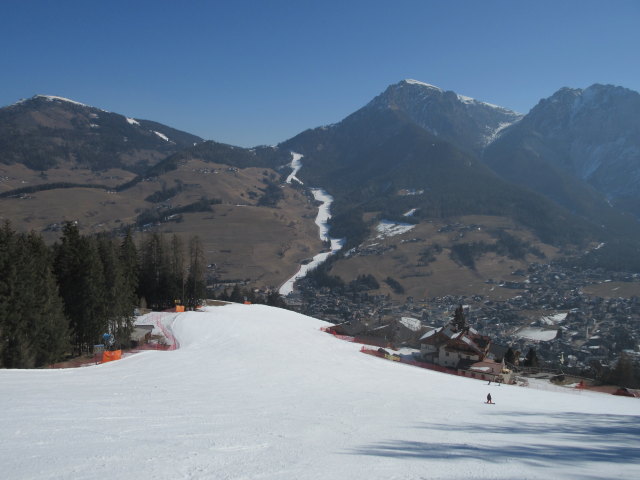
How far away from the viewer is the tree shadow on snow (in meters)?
10.5

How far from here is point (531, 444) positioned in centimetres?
1221

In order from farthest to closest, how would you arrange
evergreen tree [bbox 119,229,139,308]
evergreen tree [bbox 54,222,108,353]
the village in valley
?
the village in valley < evergreen tree [bbox 119,229,139,308] < evergreen tree [bbox 54,222,108,353]

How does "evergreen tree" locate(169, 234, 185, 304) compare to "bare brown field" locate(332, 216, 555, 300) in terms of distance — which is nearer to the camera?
"evergreen tree" locate(169, 234, 185, 304)

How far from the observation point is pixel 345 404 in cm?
1906

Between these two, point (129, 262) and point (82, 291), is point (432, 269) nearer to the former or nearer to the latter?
point (129, 262)

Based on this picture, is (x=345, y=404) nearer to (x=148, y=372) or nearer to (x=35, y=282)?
(x=148, y=372)

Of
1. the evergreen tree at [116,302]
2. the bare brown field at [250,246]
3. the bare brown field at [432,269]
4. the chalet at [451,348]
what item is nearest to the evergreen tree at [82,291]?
the evergreen tree at [116,302]

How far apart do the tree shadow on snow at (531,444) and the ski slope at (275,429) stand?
4 cm

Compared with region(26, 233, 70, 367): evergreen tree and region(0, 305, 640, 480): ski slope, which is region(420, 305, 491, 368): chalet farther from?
region(26, 233, 70, 367): evergreen tree

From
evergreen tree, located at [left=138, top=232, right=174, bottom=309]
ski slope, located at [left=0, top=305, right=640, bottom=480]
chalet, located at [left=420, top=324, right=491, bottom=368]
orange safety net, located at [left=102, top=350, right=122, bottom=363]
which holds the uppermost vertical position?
evergreen tree, located at [left=138, top=232, right=174, bottom=309]

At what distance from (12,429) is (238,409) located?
700 cm

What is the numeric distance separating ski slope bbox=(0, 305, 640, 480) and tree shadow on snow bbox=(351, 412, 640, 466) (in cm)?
4

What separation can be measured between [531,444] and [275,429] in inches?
271

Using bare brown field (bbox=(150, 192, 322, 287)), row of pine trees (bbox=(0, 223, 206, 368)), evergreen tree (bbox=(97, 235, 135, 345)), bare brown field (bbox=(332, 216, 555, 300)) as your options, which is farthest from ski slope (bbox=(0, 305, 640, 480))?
bare brown field (bbox=(150, 192, 322, 287))
